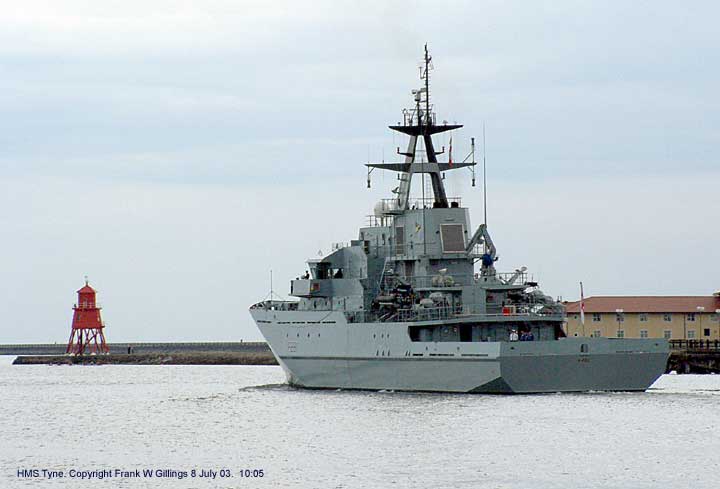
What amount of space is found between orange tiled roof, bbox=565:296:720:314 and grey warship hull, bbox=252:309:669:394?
29493mm

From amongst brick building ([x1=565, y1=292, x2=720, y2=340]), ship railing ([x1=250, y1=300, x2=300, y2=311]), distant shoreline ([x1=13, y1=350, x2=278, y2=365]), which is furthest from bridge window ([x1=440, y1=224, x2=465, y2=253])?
distant shoreline ([x1=13, y1=350, x2=278, y2=365])

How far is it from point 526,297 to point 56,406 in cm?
1709

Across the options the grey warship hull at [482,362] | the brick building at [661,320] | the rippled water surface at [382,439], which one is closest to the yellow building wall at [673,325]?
the brick building at [661,320]

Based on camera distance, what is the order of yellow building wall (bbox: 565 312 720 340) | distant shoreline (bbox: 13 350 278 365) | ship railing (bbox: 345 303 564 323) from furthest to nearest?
distant shoreline (bbox: 13 350 278 365)
yellow building wall (bbox: 565 312 720 340)
ship railing (bbox: 345 303 564 323)

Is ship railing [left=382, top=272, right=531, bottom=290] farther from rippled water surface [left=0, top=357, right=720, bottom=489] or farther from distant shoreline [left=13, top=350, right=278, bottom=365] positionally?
distant shoreline [left=13, top=350, right=278, bottom=365]

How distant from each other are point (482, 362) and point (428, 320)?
2.99 m

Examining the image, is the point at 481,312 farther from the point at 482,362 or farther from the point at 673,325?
the point at 673,325

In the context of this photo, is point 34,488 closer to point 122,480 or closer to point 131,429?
point 122,480

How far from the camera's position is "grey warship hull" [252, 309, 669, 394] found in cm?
4450

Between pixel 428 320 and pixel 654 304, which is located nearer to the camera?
pixel 428 320

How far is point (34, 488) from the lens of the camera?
1163 inches

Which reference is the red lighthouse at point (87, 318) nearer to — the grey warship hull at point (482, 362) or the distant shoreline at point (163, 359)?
the distant shoreline at point (163, 359)

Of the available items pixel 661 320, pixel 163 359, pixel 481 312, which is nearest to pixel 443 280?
pixel 481 312

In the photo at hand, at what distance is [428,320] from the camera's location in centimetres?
4700
